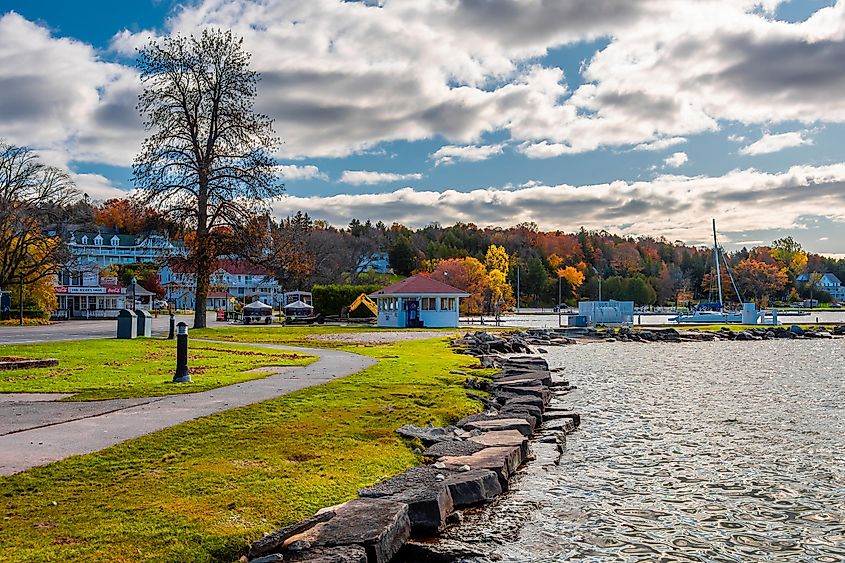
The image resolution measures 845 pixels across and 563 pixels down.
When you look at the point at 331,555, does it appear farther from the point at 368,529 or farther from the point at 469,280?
the point at 469,280

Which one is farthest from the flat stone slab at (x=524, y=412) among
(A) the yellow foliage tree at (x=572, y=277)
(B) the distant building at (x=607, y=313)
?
(A) the yellow foliage tree at (x=572, y=277)

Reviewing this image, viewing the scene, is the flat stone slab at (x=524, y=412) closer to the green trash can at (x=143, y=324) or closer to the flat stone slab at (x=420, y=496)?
the flat stone slab at (x=420, y=496)

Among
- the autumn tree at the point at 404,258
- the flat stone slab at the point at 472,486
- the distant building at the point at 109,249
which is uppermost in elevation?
the distant building at the point at 109,249

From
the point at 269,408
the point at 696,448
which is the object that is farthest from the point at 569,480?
the point at 269,408

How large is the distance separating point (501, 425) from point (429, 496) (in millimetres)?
4792

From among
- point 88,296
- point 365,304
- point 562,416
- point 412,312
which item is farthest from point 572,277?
point 562,416

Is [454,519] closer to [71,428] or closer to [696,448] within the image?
[71,428]

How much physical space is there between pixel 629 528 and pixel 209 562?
463cm

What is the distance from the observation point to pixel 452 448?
10.6 metres

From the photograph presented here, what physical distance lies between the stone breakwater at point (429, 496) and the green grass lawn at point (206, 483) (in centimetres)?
35

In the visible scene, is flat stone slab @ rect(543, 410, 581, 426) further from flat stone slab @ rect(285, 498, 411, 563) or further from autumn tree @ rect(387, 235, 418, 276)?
autumn tree @ rect(387, 235, 418, 276)

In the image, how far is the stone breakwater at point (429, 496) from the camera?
245 inches

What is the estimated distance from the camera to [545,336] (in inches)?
1912

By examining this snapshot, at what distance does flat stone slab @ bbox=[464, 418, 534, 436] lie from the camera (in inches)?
484
